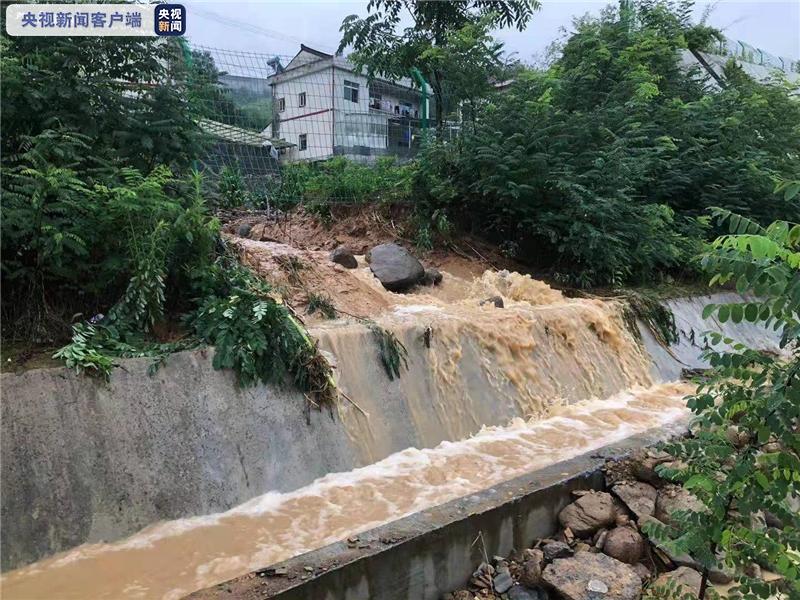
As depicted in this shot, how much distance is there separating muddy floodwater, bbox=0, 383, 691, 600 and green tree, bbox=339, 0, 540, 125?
331 inches

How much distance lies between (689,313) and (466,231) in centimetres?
388

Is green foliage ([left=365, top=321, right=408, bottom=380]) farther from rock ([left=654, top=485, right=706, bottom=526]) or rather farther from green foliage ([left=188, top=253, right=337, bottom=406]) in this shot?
rock ([left=654, top=485, right=706, bottom=526])

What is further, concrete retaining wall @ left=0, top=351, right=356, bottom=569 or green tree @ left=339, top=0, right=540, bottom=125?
green tree @ left=339, top=0, right=540, bottom=125

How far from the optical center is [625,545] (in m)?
3.70

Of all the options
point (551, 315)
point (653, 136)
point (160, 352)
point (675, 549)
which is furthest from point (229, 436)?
point (653, 136)

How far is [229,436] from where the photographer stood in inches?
165

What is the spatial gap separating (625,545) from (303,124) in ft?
27.3

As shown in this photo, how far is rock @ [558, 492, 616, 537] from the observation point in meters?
3.85

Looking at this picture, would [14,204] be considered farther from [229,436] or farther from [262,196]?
[262,196]

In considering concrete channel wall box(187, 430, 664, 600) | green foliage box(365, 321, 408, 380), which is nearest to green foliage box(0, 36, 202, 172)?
green foliage box(365, 321, 408, 380)

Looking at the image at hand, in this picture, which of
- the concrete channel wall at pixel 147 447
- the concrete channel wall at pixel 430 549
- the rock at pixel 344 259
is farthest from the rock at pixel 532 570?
the rock at pixel 344 259

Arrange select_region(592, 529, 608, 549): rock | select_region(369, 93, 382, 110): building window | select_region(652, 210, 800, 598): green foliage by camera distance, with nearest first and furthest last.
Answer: select_region(652, 210, 800, 598): green foliage
select_region(592, 529, 608, 549): rock
select_region(369, 93, 382, 110): building window

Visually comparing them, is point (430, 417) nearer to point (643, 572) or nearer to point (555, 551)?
point (555, 551)

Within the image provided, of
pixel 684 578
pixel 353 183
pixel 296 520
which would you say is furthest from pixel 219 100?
pixel 684 578
